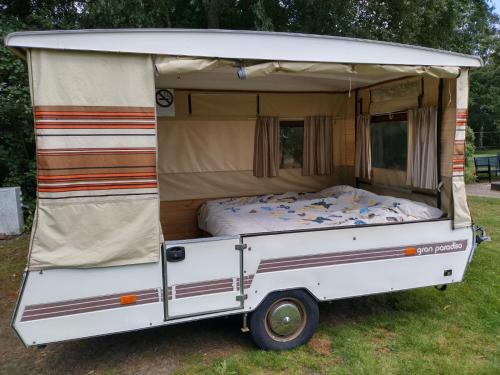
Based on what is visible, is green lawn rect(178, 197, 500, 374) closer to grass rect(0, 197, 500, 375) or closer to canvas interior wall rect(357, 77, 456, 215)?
grass rect(0, 197, 500, 375)

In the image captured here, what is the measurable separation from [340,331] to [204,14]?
590cm

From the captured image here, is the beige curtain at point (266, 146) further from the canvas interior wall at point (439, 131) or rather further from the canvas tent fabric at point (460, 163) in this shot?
the canvas tent fabric at point (460, 163)

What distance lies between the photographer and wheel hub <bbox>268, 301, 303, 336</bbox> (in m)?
3.39

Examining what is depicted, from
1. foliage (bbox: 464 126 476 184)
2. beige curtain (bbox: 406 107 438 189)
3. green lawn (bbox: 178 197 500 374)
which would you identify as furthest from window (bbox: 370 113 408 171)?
foliage (bbox: 464 126 476 184)

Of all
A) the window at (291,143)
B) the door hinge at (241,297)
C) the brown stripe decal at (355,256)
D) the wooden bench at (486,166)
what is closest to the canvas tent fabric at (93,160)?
the door hinge at (241,297)

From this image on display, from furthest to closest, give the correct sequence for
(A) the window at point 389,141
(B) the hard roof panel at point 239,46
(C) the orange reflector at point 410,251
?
(A) the window at point 389,141 < (C) the orange reflector at point 410,251 < (B) the hard roof panel at point 239,46

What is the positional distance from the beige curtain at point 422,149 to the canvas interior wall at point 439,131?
0.29 feet

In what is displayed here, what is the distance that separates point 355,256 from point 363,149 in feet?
8.41

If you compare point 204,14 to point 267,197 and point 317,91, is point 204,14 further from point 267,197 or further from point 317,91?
point 267,197

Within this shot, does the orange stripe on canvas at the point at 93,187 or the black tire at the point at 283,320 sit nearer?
the orange stripe on canvas at the point at 93,187

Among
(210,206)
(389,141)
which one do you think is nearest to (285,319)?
(210,206)

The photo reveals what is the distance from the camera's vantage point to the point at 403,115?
4.96 metres

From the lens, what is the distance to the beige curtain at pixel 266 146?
586 cm

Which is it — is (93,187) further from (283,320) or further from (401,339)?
(401,339)
